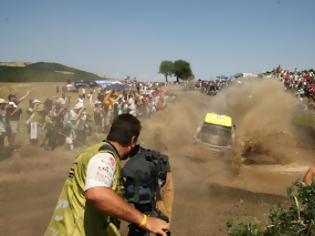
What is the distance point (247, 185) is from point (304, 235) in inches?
330

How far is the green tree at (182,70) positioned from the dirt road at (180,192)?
104 m

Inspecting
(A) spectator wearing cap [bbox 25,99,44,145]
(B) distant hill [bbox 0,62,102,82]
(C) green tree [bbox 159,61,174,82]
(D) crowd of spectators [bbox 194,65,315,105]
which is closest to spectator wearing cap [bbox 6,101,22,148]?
(A) spectator wearing cap [bbox 25,99,44,145]

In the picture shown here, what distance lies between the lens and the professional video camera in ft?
9.79

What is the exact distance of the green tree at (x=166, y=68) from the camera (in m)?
123

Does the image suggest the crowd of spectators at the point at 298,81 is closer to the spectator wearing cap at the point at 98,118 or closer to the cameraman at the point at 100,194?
the spectator wearing cap at the point at 98,118

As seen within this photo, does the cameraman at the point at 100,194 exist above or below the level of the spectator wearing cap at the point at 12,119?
above

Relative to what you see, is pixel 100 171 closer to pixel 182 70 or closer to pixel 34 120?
pixel 34 120

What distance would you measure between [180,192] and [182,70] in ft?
366

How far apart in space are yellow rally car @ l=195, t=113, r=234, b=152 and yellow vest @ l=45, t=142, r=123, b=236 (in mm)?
11803

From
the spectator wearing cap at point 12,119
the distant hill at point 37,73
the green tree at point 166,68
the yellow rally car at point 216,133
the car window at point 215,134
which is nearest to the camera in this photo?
the yellow rally car at point 216,133

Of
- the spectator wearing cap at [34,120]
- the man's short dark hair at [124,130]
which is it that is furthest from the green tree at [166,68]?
the man's short dark hair at [124,130]

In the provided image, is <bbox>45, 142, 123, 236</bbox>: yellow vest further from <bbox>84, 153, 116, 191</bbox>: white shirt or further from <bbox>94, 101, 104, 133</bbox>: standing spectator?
<bbox>94, 101, 104, 133</bbox>: standing spectator

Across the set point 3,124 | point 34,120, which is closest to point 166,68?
point 34,120

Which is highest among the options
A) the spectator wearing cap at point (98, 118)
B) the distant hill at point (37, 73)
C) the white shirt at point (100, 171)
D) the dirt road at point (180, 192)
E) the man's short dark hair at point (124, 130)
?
the man's short dark hair at point (124, 130)
